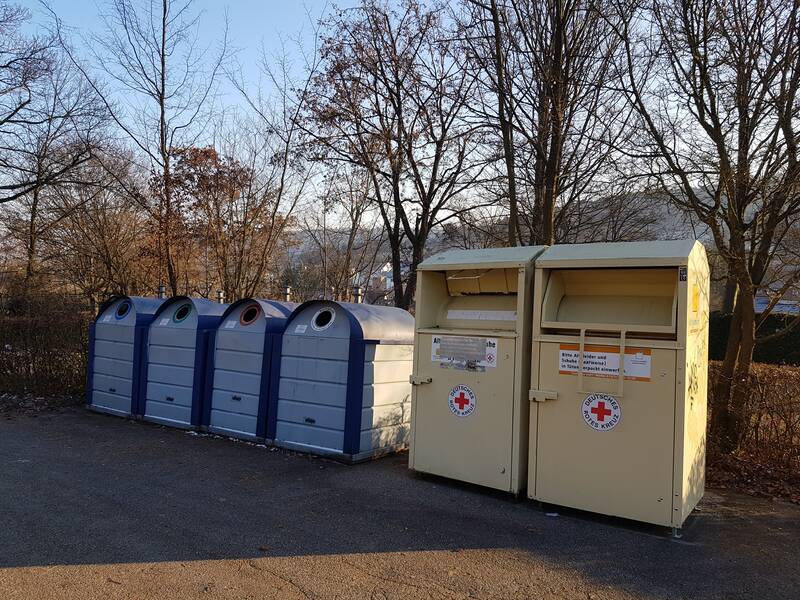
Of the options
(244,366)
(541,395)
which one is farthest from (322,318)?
(541,395)

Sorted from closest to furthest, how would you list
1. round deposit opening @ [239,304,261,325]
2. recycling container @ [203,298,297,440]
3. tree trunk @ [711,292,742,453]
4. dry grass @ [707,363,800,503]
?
dry grass @ [707,363,800,503]
tree trunk @ [711,292,742,453]
recycling container @ [203,298,297,440]
round deposit opening @ [239,304,261,325]

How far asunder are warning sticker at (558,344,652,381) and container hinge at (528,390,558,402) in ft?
0.61

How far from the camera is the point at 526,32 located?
820 cm

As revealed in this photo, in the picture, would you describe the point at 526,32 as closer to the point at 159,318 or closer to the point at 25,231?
the point at 159,318

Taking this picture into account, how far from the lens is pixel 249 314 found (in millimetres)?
7273

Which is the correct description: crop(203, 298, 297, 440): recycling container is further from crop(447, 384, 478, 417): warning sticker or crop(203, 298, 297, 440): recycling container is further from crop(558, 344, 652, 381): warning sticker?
crop(558, 344, 652, 381): warning sticker

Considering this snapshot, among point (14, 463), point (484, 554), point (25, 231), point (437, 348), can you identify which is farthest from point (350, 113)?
point (25, 231)

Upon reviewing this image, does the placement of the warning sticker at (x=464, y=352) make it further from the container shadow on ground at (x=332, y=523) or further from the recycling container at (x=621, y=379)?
the container shadow on ground at (x=332, y=523)

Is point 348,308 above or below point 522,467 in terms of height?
above

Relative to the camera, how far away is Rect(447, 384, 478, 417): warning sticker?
202 inches

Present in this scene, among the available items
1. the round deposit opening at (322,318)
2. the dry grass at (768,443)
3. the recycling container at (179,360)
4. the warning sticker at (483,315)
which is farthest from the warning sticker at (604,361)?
the recycling container at (179,360)

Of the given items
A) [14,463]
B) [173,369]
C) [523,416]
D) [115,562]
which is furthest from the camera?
[173,369]

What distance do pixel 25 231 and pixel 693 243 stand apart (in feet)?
73.9

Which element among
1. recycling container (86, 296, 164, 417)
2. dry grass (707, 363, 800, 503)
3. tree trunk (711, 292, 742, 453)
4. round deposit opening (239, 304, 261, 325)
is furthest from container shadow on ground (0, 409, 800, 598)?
recycling container (86, 296, 164, 417)
